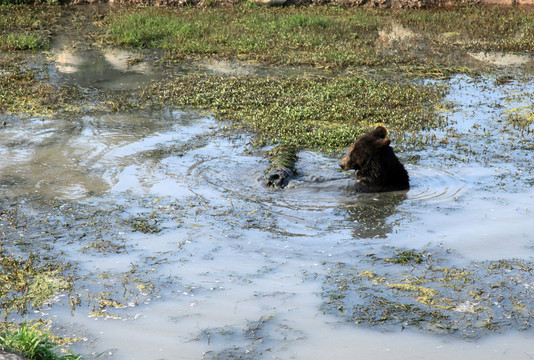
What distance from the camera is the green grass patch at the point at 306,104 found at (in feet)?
34.2

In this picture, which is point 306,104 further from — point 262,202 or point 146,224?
point 146,224

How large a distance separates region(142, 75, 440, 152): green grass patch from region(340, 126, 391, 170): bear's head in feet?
4.77

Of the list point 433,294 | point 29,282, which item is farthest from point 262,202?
point 29,282

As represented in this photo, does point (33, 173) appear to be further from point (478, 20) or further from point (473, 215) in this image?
point (478, 20)

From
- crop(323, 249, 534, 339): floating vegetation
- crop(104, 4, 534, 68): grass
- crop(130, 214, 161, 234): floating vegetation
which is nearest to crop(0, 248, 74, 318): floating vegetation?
crop(130, 214, 161, 234): floating vegetation

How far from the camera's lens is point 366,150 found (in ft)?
26.5

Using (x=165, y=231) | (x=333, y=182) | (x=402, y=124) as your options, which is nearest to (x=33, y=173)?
(x=165, y=231)

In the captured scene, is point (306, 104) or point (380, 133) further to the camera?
point (306, 104)

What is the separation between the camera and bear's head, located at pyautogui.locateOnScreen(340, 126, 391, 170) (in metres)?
8.03

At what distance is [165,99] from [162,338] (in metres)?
8.21

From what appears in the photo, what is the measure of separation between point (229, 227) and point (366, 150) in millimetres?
2208

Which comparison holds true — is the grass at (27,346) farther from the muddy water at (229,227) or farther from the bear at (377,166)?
the bear at (377,166)

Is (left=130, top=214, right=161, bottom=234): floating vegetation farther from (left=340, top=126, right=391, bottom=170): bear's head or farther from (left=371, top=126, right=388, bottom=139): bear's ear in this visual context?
(left=371, top=126, right=388, bottom=139): bear's ear

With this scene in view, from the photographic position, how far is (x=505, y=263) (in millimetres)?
6082
